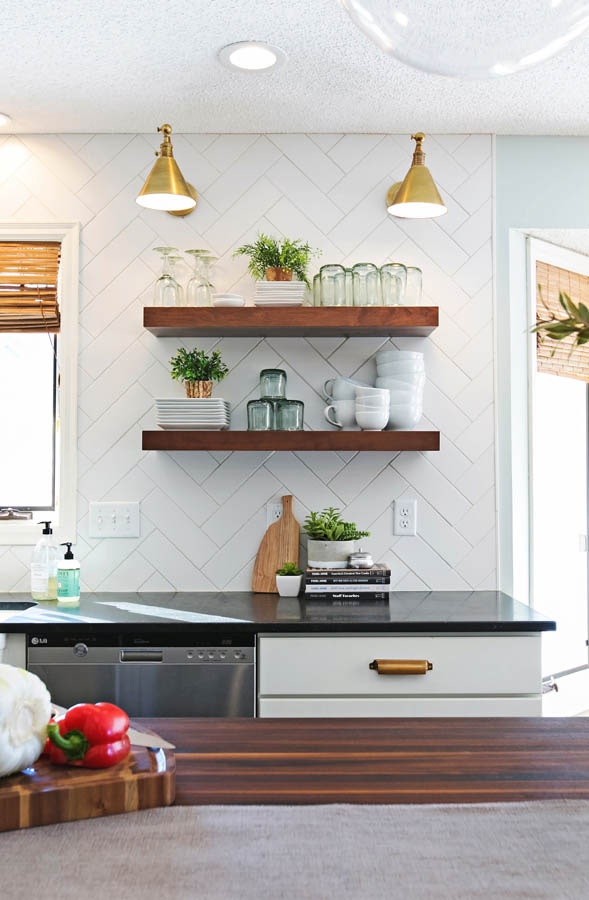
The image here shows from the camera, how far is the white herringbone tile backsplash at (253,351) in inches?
127

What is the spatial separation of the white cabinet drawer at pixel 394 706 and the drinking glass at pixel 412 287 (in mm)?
1390

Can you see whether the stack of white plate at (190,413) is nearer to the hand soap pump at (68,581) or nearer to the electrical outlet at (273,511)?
the electrical outlet at (273,511)

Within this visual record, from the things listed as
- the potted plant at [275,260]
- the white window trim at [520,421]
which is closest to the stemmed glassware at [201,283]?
the potted plant at [275,260]

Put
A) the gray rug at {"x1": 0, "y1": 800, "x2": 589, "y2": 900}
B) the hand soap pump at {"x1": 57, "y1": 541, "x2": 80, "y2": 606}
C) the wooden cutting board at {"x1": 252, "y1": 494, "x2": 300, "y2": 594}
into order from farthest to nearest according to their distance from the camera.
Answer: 1. the wooden cutting board at {"x1": 252, "y1": 494, "x2": 300, "y2": 594}
2. the hand soap pump at {"x1": 57, "y1": 541, "x2": 80, "y2": 606}
3. the gray rug at {"x1": 0, "y1": 800, "x2": 589, "y2": 900}

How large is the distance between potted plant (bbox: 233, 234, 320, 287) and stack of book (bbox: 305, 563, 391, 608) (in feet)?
3.49

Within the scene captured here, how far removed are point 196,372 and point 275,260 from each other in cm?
Result: 50

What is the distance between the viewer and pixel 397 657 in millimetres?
2588

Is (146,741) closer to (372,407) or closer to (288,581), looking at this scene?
(288,581)

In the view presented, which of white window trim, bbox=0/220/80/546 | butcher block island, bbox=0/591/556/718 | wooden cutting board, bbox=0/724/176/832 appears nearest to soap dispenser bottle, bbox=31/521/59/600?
white window trim, bbox=0/220/80/546

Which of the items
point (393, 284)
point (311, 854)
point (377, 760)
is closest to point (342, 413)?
point (393, 284)

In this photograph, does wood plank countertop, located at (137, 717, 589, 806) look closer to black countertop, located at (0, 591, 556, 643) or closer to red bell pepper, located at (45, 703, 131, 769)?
red bell pepper, located at (45, 703, 131, 769)

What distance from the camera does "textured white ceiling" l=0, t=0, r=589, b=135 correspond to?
2.39 m

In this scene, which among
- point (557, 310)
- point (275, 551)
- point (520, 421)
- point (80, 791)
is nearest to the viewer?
point (80, 791)

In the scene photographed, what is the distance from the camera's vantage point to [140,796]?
1184 mm
